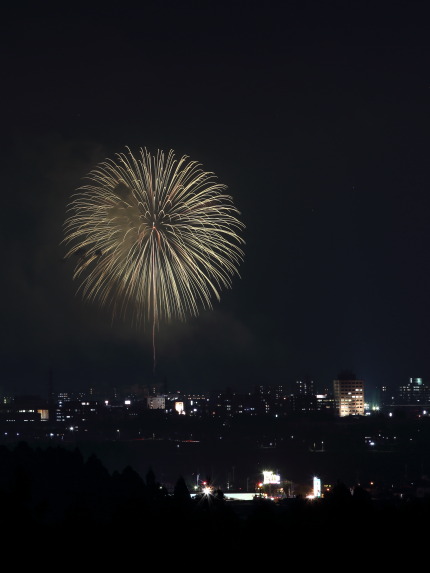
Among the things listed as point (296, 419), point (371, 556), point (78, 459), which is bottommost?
point (371, 556)

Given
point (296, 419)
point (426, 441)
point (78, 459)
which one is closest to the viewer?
point (78, 459)

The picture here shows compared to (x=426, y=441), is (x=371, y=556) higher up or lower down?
lower down

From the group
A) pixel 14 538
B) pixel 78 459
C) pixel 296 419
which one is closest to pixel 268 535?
pixel 14 538

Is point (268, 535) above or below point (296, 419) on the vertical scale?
below

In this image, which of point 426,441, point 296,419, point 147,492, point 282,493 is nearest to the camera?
point 147,492

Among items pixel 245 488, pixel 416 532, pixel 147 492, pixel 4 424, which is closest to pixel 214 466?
pixel 245 488

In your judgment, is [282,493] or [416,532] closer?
[416,532]

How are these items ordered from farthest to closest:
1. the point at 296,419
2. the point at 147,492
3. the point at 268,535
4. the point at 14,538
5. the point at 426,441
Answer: the point at 296,419
the point at 426,441
the point at 147,492
the point at 268,535
the point at 14,538

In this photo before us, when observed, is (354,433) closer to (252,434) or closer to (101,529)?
(252,434)

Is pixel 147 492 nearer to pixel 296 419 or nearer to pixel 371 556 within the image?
pixel 371 556

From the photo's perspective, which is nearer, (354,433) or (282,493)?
(282,493)
